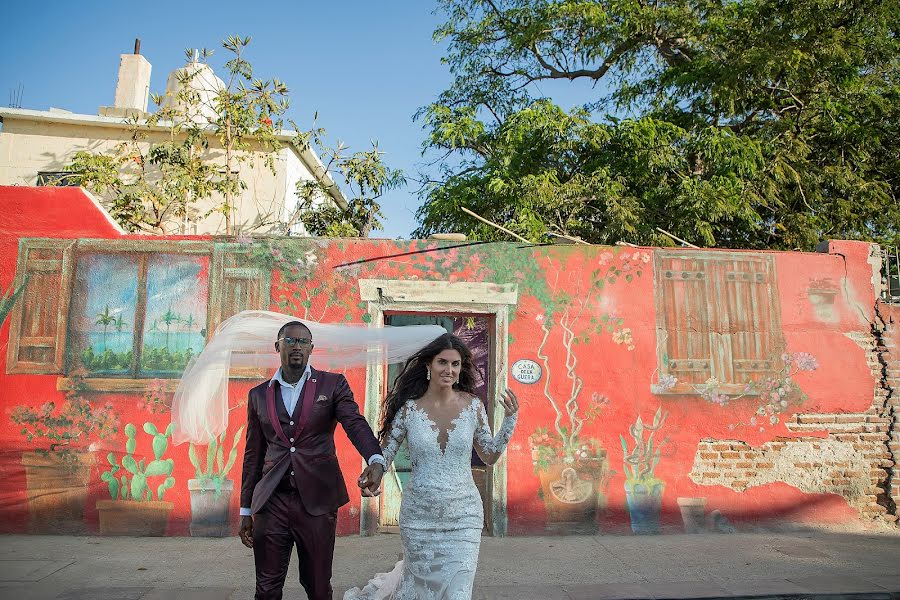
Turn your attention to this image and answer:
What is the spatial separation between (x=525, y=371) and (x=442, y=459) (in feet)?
11.4

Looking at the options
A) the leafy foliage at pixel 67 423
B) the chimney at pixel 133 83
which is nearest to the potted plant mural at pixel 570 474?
the leafy foliage at pixel 67 423

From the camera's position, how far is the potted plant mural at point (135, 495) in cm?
647

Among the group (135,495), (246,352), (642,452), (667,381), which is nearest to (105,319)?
(135,495)

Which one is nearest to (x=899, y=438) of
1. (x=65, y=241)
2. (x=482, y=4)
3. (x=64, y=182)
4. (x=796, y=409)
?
(x=796, y=409)

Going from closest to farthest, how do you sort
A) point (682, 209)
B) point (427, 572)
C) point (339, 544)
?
point (427, 572) → point (339, 544) → point (682, 209)

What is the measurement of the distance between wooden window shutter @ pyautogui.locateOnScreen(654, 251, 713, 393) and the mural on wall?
0.02 m

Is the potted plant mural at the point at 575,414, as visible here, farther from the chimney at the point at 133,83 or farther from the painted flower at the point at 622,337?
the chimney at the point at 133,83

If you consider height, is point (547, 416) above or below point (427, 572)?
above

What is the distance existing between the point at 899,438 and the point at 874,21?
7831 mm

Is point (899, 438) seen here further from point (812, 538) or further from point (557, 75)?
point (557, 75)

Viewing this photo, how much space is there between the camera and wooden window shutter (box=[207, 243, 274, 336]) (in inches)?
269

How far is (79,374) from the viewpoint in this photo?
6.63 m

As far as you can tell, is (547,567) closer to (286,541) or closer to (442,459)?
(442,459)

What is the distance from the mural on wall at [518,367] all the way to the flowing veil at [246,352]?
181 centimetres
